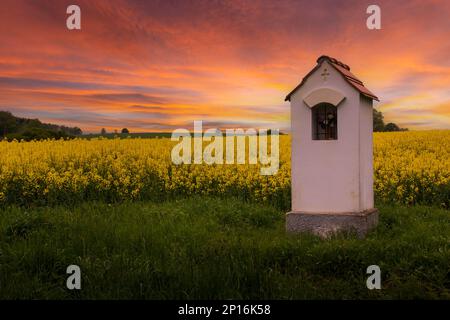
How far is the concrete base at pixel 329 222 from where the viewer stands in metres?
8.44

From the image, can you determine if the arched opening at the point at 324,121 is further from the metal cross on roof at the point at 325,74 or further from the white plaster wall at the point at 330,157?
the metal cross on roof at the point at 325,74

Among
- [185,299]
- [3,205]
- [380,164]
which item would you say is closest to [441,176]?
[380,164]

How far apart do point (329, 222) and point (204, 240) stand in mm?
2219

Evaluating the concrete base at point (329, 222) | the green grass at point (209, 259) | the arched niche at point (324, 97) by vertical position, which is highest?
the arched niche at point (324, 97)

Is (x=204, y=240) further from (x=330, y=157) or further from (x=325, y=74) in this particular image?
(x=325, y=74)

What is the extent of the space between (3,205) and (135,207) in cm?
363

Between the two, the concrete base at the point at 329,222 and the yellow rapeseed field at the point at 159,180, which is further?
the yellow rapeseed field at the point at 159,180

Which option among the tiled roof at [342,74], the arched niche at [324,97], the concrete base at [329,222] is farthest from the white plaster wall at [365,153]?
the arched niche at [324,97]

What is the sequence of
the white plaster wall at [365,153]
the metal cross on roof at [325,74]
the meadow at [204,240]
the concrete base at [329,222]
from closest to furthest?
the meadow at [204,240] < the concrete base at [329,222] < the white plaster wall at [365,153] < the metal cross on roof at [325,74]

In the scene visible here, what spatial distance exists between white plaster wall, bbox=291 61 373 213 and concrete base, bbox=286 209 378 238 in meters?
0.15

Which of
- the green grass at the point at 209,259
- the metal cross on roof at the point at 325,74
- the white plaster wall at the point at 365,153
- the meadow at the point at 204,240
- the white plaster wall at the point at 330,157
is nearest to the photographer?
the green grass at the point at 209,259

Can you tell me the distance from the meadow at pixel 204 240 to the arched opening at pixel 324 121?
183 cm

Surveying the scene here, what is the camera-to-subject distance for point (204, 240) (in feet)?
→ 26.1

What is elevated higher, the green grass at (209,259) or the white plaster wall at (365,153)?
the white plaster wall at (365,153)
